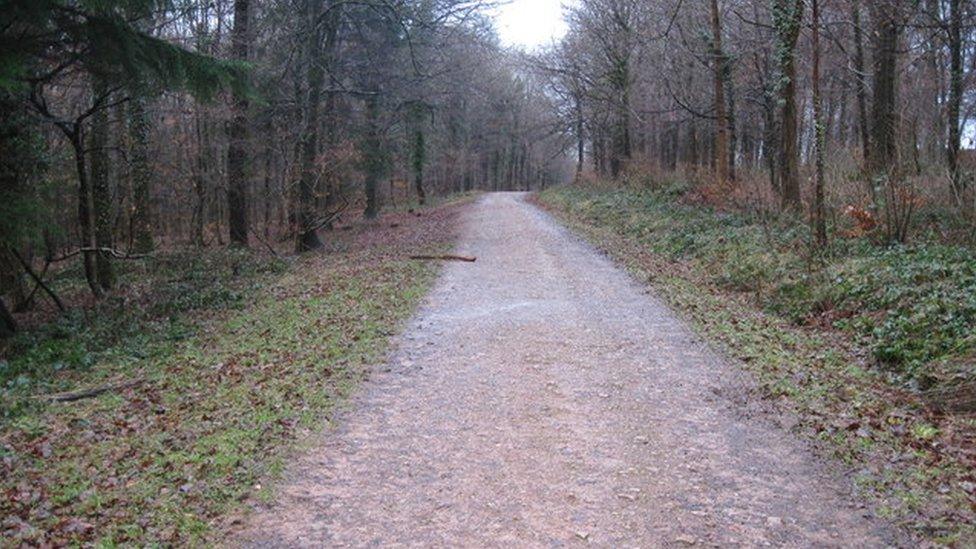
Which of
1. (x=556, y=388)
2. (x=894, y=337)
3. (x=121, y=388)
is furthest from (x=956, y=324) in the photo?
(x=121, y=388)

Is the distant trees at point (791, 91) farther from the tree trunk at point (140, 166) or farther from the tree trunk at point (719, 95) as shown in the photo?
the tree trunk at point (140, 166)

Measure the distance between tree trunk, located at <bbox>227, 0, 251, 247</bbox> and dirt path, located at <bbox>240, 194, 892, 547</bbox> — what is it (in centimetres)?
1195

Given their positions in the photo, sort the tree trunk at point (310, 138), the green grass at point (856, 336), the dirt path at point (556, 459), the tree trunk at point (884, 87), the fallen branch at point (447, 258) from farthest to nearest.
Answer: the tree trunk at point (310, 138), the fallen branch at point (447, 258), the tree trunk at point (884, 87), the green grass at point (856, 336), the dirt path at point (556, 459)

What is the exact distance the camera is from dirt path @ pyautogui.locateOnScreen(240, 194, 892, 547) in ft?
15.0

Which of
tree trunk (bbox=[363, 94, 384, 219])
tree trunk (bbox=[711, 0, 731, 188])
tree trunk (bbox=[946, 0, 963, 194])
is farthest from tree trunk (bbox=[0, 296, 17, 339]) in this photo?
tree trunk (bbox=[711, 0, 731, 188])

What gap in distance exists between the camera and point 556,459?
5602mm

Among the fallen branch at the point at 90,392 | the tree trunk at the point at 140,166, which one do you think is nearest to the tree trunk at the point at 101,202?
the tree trunk at the point at 140,166

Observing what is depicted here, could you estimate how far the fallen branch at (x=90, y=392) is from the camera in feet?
26.1

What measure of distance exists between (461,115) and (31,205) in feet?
90.1

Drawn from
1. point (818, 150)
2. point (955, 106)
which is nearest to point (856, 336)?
point (818, 150)

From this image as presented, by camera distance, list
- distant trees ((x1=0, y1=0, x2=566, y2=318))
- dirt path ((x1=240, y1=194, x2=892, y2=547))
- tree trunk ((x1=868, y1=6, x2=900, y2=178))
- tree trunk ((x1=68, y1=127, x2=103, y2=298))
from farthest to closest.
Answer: tree trunk ((x1=868, y1=6, x2=900, y2=178)), tree trunk ((x1=68, y1=127, x2=103, y2=298)), distant trees ((x1=0, y1=0, x2=566, y2=318)), dirt path ((x1=240, y1=194, x2=892, y2=547))

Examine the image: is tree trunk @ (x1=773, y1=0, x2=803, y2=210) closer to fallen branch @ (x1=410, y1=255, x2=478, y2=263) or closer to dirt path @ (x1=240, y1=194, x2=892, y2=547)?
fallen branch @ (x1=410, y1=255, x2=478, y2=263)

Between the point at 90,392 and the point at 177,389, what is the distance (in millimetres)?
1153

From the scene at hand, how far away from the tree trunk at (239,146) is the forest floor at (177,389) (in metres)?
4.34
